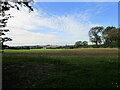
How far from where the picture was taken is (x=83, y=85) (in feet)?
18.0

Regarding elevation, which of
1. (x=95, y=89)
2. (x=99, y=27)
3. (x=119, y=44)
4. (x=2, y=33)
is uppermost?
(x=99, y=27)

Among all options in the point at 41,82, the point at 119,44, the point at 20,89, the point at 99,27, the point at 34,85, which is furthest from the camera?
the point at 99,27

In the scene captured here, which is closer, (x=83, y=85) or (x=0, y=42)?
(x=83, y=85)

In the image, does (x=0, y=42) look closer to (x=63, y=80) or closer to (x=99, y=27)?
(x=63, y=80)

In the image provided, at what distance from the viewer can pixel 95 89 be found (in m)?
5.09

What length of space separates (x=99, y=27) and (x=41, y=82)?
8534 cm

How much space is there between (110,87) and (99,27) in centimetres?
8477

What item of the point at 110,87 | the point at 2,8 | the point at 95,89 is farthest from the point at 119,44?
the point at 2,8

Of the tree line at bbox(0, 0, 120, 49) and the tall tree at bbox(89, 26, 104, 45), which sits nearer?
the tree line at bbox(0, 0, 120, 49)

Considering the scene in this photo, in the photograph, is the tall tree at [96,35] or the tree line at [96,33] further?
the tall tree at [96,35]

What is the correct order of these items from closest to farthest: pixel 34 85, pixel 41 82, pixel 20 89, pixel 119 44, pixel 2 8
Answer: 1. pixel 20 89
2. pixel 34 85
3. pixel 41 82
4. pixel 2 8
5. pixel 119 44

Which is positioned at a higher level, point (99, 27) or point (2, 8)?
point (99, 27)

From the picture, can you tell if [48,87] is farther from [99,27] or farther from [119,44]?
[99,27]

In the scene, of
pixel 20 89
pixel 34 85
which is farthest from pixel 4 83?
pixel 34 85
